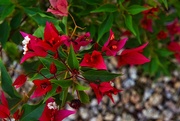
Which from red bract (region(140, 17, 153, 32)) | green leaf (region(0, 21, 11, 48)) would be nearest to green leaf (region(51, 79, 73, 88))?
green leaf (region(0, 21, 11, 48))

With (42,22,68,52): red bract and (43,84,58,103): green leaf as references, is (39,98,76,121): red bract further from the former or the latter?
(42,22,68,52): red bract

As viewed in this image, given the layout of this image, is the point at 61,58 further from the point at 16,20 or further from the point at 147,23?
the point at 147,23

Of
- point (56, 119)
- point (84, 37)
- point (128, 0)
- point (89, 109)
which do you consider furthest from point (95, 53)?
point (89, 109)

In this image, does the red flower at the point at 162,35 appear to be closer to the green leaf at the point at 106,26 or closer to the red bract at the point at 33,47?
the green leaf at the point at 106,26

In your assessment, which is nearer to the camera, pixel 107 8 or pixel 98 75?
pixel 98 75

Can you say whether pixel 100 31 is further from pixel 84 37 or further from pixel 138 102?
pixel 138 102

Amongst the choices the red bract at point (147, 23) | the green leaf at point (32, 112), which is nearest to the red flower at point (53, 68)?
the green leaf at point (32, 112)

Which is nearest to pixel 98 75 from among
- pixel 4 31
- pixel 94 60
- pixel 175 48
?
pixel 94 60
